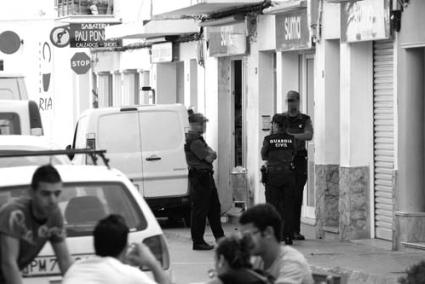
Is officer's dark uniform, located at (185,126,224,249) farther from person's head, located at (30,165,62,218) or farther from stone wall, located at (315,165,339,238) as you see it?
person's head, located at (30,165,62,218)

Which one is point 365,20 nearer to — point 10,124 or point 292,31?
point 292,31

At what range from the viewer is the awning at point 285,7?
21.8 meters

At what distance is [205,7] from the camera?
26031 mm

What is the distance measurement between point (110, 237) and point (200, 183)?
38.5ft

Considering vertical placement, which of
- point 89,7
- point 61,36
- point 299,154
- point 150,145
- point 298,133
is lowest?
point 150,145

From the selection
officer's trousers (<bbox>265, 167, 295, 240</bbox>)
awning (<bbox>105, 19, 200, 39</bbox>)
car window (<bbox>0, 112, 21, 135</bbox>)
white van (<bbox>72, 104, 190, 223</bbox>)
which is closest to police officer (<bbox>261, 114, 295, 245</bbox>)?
officer's trousers (<bbox>265, 167, 295, 240</bbox>)

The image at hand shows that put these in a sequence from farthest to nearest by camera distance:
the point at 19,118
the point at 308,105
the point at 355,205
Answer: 1. the point at 308,105
2. the point at 355,205
3. the point at 19,118

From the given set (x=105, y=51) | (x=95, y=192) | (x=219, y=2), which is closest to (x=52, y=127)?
(x=105, y=51)

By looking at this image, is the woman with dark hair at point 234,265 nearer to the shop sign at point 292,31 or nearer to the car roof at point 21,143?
the car roof at point 21,143

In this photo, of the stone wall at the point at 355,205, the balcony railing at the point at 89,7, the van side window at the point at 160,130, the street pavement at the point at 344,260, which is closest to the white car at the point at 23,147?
the street pavement at the point at 344,260

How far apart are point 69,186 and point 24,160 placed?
405 cm

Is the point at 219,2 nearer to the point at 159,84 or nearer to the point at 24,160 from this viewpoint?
the point at 159,84

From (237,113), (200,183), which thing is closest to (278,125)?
(200,183)

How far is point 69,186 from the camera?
10.2 metres
